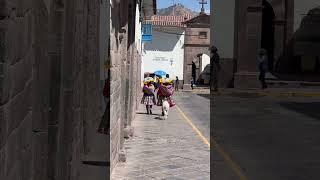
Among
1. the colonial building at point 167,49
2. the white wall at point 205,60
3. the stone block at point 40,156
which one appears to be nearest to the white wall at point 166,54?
the colonial building at point 167,49

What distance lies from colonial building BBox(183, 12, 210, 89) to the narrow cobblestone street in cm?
3501

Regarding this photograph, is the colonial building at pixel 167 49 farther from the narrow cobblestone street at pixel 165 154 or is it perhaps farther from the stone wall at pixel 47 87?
the stone wall at pixel 47 87

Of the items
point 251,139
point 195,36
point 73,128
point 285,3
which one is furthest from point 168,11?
point 73,128

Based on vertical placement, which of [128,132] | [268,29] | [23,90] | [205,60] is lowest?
[128,132]

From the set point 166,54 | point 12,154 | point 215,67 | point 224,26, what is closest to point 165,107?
point 215,67

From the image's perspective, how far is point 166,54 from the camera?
160 ft

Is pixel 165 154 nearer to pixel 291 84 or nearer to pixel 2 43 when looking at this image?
pixel 2 43

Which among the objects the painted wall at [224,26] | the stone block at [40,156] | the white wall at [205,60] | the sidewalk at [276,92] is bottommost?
the sidewalk at [276,92]

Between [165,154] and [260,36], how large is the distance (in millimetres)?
17971

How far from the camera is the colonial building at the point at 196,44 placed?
49781 mm

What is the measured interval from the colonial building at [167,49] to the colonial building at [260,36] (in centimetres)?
1650

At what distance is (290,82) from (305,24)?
14.0 ft

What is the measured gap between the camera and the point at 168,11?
98500 millimetres

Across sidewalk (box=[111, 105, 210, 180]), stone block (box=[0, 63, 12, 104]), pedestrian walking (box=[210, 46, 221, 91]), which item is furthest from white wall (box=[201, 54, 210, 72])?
stone block (box=[0, 63, 12, 104])
